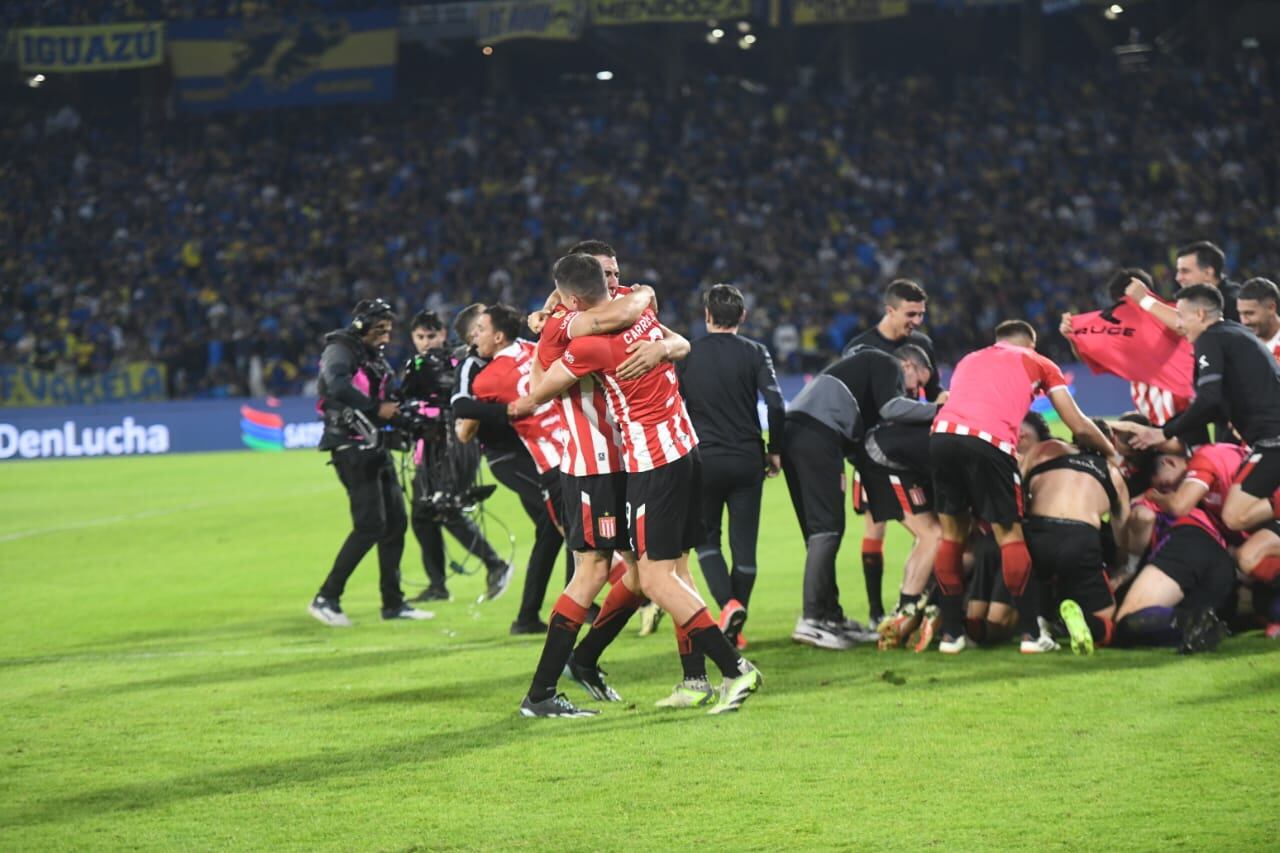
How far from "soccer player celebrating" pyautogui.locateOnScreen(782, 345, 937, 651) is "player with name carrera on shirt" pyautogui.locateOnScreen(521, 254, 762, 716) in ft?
6.98

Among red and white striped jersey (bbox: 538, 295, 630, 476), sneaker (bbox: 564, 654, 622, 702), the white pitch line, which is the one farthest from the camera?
the white pitch line

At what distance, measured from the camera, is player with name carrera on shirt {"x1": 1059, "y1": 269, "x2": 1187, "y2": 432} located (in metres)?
11.2

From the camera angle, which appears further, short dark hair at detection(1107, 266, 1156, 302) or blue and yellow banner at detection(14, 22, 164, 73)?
blue and yellow banner at detection(14, 22, 164, 73)

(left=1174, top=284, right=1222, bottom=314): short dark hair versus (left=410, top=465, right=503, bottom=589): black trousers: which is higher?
(left=1174, top=284, right=1222, bottom=314): short dark hair

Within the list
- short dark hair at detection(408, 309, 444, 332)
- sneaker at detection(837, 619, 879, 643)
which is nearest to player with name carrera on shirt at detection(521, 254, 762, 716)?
sneaker at detection(837, 619, 879, 643)

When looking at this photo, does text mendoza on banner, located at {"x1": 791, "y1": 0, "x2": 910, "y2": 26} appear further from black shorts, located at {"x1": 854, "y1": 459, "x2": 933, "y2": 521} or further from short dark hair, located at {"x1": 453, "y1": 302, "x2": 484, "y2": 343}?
black shorts, located at {"x1": 854, "y1": 459, "x2": 933, "y2": 521}

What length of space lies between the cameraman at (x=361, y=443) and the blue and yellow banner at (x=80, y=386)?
73.7 ft

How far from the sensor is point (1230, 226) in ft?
112

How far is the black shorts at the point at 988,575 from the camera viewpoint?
371 inches

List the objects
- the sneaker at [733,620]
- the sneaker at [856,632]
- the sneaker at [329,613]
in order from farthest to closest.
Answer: the sneaker at [329,613] < the sneaker at [856,632] < the sneaker at [733,620]


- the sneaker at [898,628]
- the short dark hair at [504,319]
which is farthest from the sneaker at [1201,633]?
the short dark hair at [504,319]

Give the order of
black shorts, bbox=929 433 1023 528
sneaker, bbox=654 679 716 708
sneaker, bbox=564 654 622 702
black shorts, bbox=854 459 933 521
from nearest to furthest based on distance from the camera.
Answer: sneaker, bbox=654 679 716 708 → sneaker, bbox=564 654 622 702 → black shorts, bbox=929 433 1023 528 → black shorts, bbox=854 459 933 521

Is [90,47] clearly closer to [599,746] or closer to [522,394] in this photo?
[522,394]

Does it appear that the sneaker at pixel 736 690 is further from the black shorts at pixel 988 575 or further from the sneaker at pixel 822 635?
Answer: the black shorts at pixel 988 575
